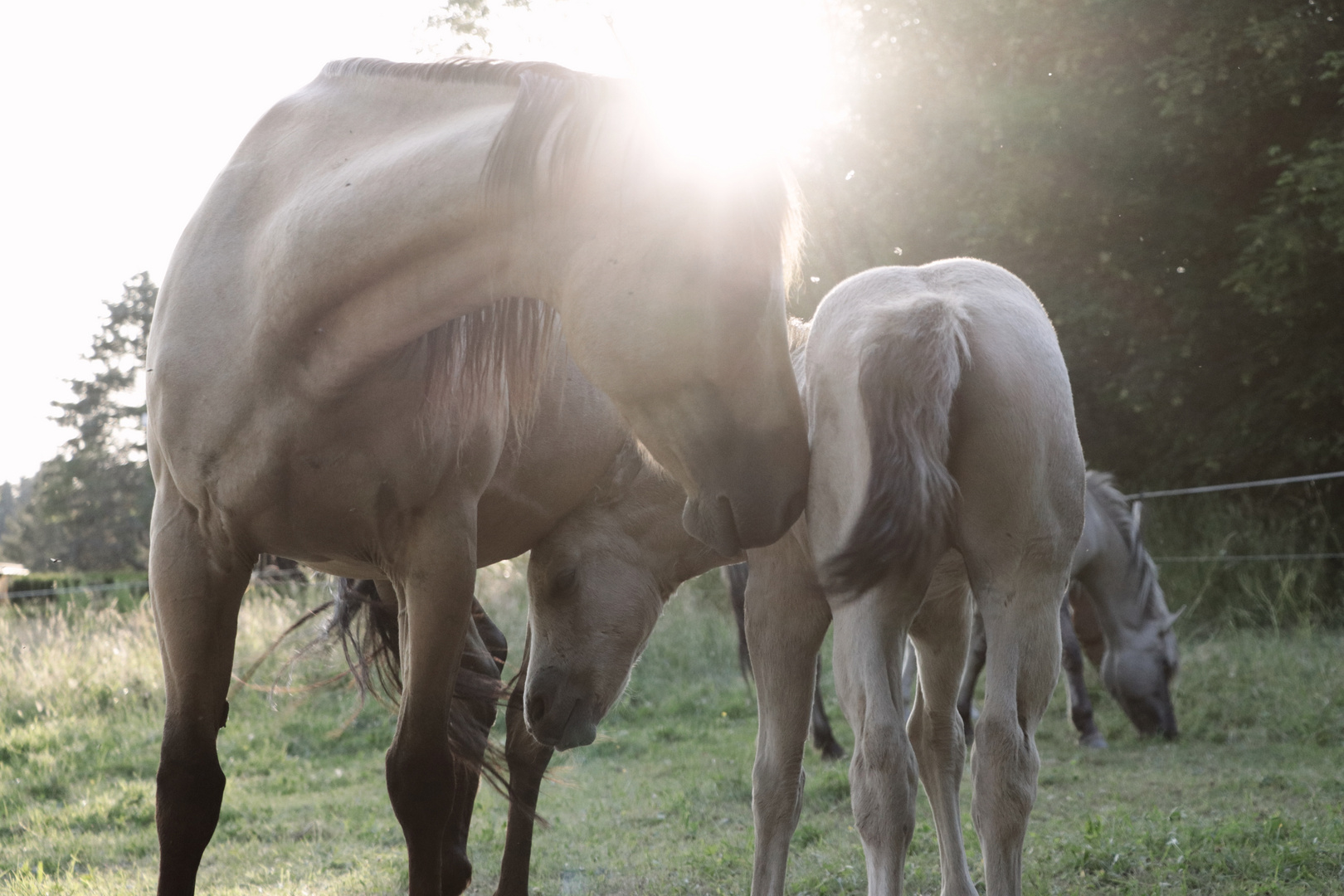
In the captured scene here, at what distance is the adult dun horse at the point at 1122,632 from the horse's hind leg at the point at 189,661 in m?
4.77

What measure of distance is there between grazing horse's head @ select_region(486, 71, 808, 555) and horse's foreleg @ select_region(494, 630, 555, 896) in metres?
1.76

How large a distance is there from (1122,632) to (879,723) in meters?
5.37

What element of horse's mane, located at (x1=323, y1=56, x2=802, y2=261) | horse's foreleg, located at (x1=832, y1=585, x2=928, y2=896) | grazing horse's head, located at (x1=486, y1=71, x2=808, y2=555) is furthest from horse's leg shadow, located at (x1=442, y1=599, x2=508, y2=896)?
horse's mane, located at (x1=323, y1=56, x2=802, y2=261)

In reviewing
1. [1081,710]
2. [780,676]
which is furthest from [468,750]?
[1081,710]

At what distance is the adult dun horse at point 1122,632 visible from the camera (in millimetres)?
6828

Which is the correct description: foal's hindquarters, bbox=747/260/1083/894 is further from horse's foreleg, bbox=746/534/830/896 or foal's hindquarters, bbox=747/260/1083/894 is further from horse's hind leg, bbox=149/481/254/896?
horse's hind leg, bbox=149/481/254/896

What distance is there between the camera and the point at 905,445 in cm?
225

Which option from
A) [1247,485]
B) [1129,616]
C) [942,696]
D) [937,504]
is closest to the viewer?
[937,504]

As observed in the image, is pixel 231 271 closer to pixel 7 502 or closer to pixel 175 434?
pixel 175 434

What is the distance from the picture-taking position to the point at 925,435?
2277mm

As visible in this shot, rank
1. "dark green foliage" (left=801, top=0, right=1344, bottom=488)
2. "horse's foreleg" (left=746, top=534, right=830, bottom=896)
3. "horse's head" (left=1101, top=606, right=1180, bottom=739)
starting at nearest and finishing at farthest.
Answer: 1. "horse's foreleg" (left=746, top=534, right=830, bottom=896)
2. "horse's head" (left=1101, top=606, right=1180, bottom=739)
3. "dark green foliage" (left=801, top=0, right=1344, bottom=488)

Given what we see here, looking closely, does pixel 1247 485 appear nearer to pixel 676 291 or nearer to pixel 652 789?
pixel 652 789

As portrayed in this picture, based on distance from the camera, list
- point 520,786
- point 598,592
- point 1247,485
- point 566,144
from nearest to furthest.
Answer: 1. point 566,144
2. point 598,592
3. point 520,786
4. point 1247,485

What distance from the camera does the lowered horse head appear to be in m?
6.84
